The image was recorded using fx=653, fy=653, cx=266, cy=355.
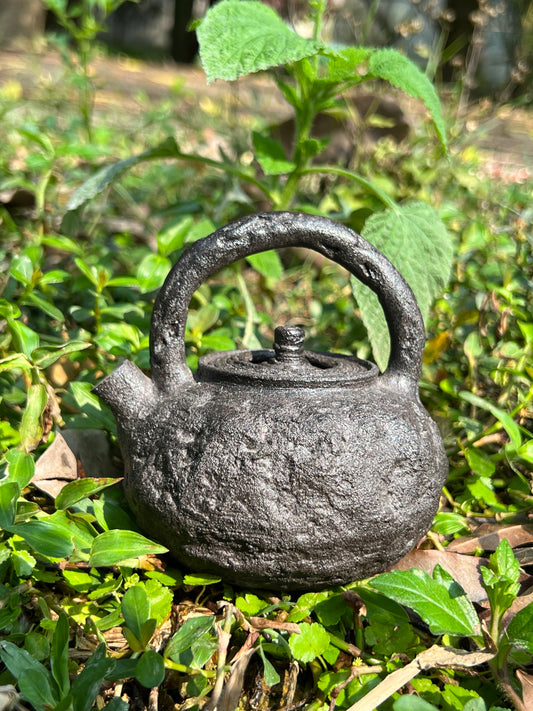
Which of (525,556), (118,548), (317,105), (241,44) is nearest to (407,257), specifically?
(317,105)

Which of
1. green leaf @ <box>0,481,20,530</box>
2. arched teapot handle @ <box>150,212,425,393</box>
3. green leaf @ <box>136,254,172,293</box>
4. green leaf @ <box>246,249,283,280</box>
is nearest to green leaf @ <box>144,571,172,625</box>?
green leaf @ <box>0,481,20,530</box>

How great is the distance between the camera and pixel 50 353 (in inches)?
70.3

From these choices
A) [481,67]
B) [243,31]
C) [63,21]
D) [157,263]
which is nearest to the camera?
[243,31]

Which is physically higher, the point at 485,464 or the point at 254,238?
the point at 254,238

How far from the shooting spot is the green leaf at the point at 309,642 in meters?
1.31

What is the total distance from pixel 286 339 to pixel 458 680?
32.9 inches

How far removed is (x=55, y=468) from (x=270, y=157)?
4.33ft

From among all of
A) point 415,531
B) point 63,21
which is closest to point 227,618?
point 415,531

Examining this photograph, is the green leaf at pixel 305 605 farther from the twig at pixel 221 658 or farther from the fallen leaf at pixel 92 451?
the fallen leaf at pixel 92 451

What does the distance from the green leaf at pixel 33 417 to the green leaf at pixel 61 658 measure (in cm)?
58

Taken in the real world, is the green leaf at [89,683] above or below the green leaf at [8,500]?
below

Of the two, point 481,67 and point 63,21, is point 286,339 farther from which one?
point 481,67

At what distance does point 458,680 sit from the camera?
1368 millimetres

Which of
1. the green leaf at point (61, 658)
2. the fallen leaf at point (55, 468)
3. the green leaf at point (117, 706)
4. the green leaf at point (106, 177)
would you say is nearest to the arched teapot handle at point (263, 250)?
the fallen leaf at point (55, 468)
